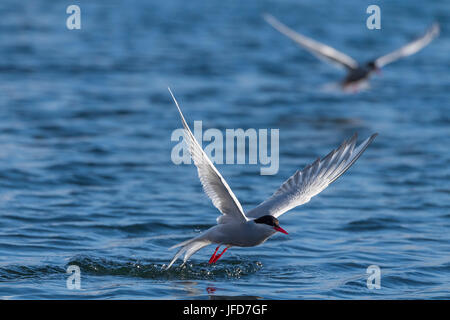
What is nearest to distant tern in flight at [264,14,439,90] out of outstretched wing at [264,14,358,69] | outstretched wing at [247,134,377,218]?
outstretched wing at [264,14,358,69]

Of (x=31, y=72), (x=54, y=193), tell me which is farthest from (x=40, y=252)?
(x=31, y=72)

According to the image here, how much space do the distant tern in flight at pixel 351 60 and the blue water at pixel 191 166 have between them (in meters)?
0.96

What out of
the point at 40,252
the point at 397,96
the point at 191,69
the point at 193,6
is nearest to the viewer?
the point at 40,252

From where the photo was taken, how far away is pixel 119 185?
12.2 meters

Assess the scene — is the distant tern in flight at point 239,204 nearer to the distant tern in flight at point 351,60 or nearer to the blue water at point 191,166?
the blue water at point 191,166

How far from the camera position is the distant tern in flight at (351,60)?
14461 mm

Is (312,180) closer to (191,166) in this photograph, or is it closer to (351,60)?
(191,166)

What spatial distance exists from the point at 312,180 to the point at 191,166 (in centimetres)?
526

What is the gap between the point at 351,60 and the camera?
16.6 metres

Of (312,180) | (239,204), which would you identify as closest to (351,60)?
(312,180)

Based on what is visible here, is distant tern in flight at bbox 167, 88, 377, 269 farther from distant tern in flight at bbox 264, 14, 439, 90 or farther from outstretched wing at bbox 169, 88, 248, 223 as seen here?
distant tern in flight at bbox 264, 14, 439, 90

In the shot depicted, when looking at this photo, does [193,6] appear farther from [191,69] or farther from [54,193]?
[54,193]

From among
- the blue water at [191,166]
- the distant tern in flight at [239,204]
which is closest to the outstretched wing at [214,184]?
the distant tern in flight at [239,204]
